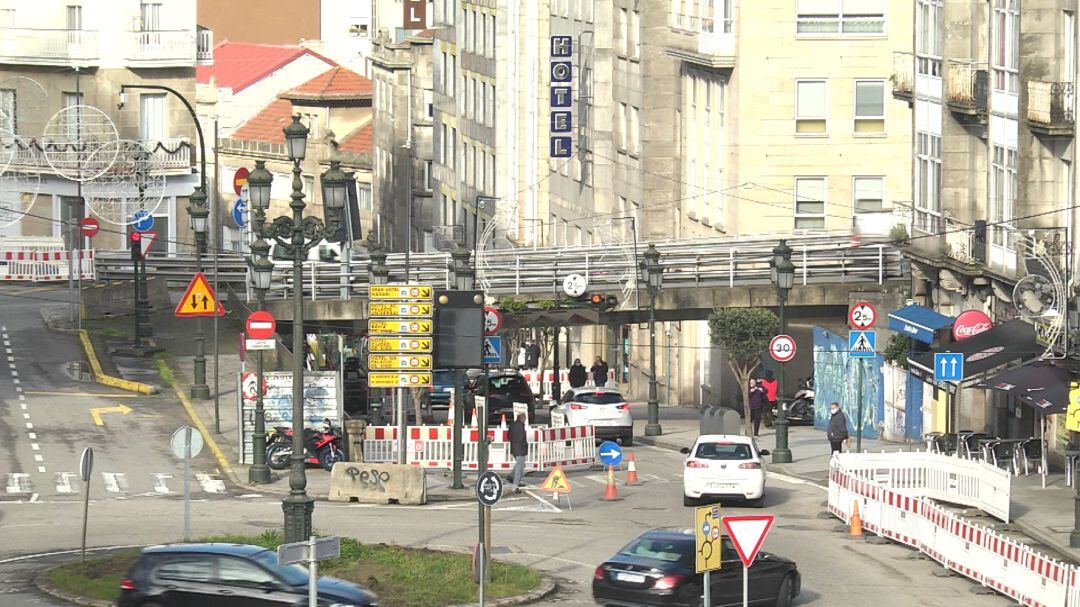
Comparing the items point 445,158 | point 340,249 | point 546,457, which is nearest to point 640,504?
point 546,457

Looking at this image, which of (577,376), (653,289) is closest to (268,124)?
(577,376)

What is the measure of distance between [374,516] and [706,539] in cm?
1389

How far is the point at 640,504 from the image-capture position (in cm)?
4138

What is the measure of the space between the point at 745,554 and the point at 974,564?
7059 millimetres

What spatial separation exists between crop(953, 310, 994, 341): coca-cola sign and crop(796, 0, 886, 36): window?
17.1 meters

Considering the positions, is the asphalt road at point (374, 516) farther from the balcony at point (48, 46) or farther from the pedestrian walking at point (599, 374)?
the balcony at point (48, 46)

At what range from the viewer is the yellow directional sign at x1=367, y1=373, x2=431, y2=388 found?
4291 cm

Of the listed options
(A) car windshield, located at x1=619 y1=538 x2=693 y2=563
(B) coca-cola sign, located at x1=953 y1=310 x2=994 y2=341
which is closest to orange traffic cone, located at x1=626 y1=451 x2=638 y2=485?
(B) coca-cola sign, located at x1=953 y1=310 x2=994 y2=341

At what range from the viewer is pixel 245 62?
13112cm

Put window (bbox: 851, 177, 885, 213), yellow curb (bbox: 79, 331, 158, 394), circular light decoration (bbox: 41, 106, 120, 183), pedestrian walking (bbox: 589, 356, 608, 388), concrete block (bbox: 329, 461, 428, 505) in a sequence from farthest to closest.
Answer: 1. circular light decoration (bbox: 41, 106, 120, 183)
2. window (bbox: 851, 177, 885, 213)
3. pedestrian walking (bbox: 589, 356, 608, 388)
4. yellow curb (bbox: 79, 331, 158, 394)
5. concrete block (bbox: 329, 461, 428, 505)

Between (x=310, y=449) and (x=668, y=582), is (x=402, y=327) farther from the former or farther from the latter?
(x=668, y=582)

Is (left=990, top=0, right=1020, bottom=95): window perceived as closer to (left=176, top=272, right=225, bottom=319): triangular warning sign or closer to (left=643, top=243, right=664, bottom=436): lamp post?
(left=643, top=243, right=664, bottom=436): lamp post

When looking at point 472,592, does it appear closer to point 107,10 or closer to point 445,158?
point 107,10

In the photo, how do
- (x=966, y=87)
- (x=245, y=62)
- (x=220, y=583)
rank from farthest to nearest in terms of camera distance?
(x=245, y=62) → (x=966, y=87) → (x=220, y=583)
